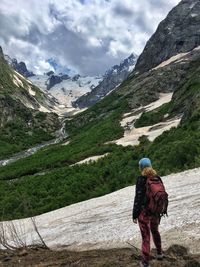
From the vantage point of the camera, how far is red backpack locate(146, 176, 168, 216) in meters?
14.1

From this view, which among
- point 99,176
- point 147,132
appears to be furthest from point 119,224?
point 147,132

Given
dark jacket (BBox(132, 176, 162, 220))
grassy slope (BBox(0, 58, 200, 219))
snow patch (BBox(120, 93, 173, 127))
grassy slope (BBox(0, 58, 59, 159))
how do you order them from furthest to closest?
grassy slope (BBox(0, 58, 59, 159)), snow patch (BBox(120, 93, 173, 127)), grassy slope (BBox(0, 58, 200, 219)), dark jacket (BBox(132, 176, 162, 220))

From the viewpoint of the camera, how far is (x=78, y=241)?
21.2 metres

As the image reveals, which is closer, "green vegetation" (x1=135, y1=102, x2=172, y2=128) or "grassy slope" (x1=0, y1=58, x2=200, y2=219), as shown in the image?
"grassy slope" (x1=0, y1=58, x2=200, y2=219)

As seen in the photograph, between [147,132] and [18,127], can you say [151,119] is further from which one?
[18,127]

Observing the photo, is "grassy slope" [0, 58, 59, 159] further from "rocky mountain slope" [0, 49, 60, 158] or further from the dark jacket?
the dark jacket

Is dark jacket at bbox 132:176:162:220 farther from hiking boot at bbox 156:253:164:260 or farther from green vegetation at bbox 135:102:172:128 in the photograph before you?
green vegetation at bbox 135:102:172:128

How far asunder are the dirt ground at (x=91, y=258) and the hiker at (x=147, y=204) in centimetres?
71

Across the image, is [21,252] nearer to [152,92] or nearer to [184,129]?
[184,129]

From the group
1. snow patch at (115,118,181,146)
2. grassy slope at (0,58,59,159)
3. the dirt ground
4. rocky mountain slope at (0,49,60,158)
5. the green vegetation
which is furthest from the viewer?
rocky mountain slope at (0,49,60,158)

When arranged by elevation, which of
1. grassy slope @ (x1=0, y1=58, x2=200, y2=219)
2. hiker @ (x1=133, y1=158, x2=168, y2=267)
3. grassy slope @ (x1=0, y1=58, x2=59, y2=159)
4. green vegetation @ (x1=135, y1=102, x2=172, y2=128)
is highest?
grassy slope @ (x1=0, y1=58, x2=59, y2=159)

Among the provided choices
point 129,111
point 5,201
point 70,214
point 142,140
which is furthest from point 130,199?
point 129,111

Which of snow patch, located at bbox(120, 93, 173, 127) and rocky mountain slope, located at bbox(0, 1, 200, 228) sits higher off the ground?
snow patch, located at bbox(120, 93, 173, 127)

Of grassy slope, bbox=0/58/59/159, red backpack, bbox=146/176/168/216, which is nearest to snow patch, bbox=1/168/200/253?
red backpack, bbox=146/176/168/216
